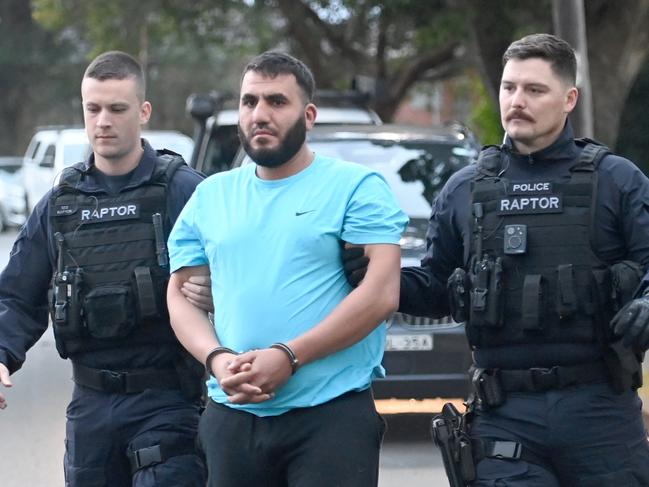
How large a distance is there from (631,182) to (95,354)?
1789mm

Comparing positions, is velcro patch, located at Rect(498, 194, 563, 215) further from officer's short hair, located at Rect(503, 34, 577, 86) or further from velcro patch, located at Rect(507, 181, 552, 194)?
officer's short hair, located at Rect(503, 34, 577, 86)

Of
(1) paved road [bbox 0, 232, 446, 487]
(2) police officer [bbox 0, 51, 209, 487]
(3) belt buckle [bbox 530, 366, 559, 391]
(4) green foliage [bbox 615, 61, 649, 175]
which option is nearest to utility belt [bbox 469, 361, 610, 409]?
(3) belt buckle [bbox 530, 366, 559, 391]

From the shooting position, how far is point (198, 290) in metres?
4.11

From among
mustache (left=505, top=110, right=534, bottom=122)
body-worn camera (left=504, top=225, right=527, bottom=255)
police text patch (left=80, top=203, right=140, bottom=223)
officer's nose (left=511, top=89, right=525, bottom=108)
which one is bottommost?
body-worn camera (left=504, top=225, right=527, bottom=255)

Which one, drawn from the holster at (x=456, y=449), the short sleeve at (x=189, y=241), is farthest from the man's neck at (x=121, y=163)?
the holster at (x=456, y=449)

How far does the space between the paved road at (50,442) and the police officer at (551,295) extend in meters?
3.46

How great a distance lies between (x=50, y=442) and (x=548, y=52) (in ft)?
18.6

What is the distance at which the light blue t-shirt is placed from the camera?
3.85m

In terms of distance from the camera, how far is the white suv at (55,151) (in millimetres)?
22641

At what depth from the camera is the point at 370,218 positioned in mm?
3922

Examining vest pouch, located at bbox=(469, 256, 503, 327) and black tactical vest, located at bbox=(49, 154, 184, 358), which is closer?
vest pouch, located at bbox=(469, 256, 503, 327)

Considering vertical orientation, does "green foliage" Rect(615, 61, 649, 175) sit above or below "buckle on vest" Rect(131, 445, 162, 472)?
above

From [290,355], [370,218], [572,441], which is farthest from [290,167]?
[572,441]

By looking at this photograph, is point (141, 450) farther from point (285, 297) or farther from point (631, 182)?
point (631, 182)
